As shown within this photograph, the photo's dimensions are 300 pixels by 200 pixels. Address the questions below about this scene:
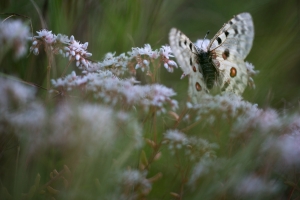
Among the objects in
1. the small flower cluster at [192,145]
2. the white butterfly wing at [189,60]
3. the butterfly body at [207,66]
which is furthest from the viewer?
the butterfly body at [207,66]

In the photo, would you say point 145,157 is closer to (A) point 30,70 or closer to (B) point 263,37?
(A) point 30,70

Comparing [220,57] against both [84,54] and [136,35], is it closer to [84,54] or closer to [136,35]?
[136,35]

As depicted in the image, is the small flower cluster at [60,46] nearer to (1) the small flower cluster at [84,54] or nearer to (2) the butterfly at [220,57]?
(1) the small flower cluster at [84,54]

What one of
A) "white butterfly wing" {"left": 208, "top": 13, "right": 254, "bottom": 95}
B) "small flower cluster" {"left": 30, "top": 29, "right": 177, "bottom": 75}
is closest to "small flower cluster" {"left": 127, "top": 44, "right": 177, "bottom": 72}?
"small flower cluster" {"left": 30, "top": 29, "right": 177, "bottom": 75}

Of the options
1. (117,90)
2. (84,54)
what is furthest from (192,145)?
(84,54)

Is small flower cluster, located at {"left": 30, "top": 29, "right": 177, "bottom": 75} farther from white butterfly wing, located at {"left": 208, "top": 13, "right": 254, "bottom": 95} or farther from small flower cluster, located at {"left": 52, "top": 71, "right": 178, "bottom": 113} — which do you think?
white butterfly wing, located at {"left": 208, "top": 13, "right": 254, "bottom": 95}

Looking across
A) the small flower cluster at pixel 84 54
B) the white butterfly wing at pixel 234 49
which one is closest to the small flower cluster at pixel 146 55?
the small flower cluster at pixel 84 54
